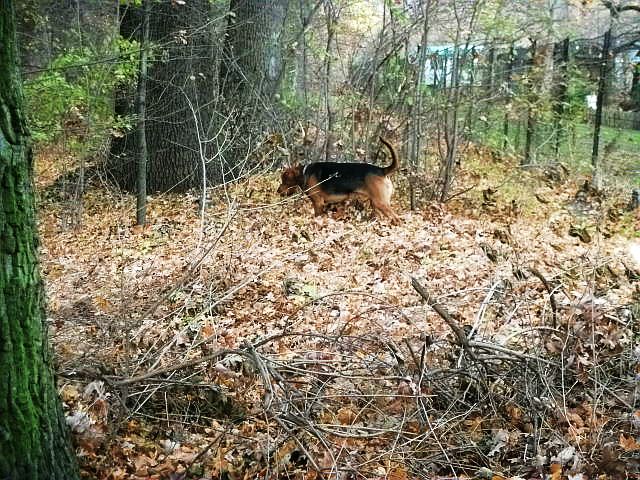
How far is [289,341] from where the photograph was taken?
518cm

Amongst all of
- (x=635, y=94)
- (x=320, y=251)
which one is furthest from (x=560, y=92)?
(x=320, y=251)

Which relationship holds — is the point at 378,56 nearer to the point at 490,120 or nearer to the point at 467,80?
the point at 467,80

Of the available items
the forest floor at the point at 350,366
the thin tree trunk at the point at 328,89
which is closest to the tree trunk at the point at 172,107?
the thin tree trunk at the point at 328,89

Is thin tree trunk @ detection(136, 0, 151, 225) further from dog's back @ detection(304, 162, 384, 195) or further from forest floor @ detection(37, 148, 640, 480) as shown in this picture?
dog's back @ detection(304, 162, 384, 195)

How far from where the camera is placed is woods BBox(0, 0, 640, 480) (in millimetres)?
3297

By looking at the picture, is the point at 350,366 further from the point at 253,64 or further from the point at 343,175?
the point at 253,64

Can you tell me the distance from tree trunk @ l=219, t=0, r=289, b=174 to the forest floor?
4132 millimetres

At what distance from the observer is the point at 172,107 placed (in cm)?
1173

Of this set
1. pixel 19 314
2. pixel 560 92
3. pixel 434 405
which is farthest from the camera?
pixel 560 92

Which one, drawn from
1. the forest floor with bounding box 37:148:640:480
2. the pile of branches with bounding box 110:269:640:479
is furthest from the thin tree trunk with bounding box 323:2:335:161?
the pile of branches with bounding box 110:269:640:479

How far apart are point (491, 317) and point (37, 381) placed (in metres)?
3.65

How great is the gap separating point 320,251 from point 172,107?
5.09 m

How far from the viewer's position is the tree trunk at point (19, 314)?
2309 mm

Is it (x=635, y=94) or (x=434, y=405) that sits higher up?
(x=635, y=94)
